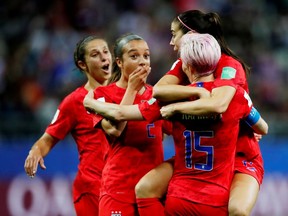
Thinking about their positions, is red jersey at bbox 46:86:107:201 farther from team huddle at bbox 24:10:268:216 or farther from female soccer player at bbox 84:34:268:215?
female soccer player at bbox 84:34:268:215

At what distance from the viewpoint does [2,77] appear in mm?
12078

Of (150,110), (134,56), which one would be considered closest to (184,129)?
(150,110)

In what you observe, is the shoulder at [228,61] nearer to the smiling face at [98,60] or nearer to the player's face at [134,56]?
the player's face at [134,56]

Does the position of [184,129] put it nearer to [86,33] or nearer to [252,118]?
[252,118]

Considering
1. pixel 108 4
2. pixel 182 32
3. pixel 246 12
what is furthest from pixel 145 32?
pixel 182 32

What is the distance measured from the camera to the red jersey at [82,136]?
662cm

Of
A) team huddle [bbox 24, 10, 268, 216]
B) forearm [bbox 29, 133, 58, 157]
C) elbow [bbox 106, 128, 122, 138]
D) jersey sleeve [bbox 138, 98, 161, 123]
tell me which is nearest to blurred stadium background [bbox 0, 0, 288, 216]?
forearm [bbox 29, 133, 58, 157]

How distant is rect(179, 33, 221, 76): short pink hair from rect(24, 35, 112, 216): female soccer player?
1.54 m

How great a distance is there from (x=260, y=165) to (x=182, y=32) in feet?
3.72

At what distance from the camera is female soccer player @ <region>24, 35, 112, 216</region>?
21.8ft

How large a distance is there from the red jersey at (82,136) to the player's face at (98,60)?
19 cm

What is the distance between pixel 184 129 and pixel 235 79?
506 mm

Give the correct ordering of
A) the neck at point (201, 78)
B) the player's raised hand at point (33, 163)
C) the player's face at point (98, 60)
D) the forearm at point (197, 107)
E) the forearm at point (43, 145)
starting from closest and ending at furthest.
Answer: the forearm at point (197, 107), the neck at point (201, 78), the player's raised hand at point (33, 163), the forearm at point (43, 145), the player's face at point (98, 60)

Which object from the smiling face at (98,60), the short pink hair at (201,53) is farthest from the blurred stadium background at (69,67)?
the short pink hair at (201,53)
